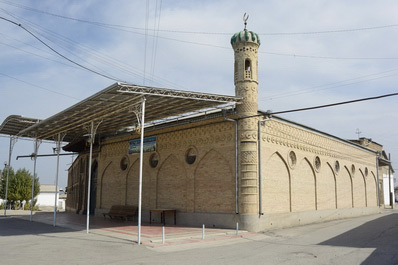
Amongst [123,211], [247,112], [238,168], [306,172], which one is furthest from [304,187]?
[123,211]

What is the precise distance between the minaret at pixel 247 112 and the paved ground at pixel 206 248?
6.51ft

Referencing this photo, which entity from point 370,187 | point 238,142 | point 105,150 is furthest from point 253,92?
point 370,187

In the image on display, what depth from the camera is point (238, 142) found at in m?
17.9

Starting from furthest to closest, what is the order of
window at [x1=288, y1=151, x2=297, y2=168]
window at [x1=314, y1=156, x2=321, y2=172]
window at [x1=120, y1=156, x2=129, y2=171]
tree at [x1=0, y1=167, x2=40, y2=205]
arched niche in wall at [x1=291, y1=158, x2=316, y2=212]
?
tree at [x1=0, y1=167, x2=40, y2=205], window at [x1=120, y1=156, x2=129, y2=171], window at [x1=314, y1=156, x2=321, y2=172], window at [x1=288, y1=151, x2=297, y2=168], arched niche in wall at [x1=291, y1=158, x2=316, y2=212]

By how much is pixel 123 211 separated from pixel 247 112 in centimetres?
1071

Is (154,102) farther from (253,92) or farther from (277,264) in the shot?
(277,264)

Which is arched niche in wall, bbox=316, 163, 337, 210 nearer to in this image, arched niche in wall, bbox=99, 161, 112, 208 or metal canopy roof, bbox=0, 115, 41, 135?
arched niche in wall, bbox=99, 161, 112, 208

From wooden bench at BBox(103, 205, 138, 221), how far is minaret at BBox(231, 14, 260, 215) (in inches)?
318

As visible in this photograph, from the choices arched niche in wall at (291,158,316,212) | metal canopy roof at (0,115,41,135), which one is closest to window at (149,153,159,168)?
metal canopy roof at (0,115,41,135)

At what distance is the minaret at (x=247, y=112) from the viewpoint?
17.3m

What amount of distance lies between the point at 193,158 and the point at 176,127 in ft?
7.17

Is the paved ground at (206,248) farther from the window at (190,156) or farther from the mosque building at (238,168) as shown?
the window at (190,156)

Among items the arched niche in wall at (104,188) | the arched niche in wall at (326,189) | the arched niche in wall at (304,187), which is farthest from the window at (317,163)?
the arched niche in wall at (104,188)

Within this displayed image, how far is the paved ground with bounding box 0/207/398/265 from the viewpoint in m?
10.3
